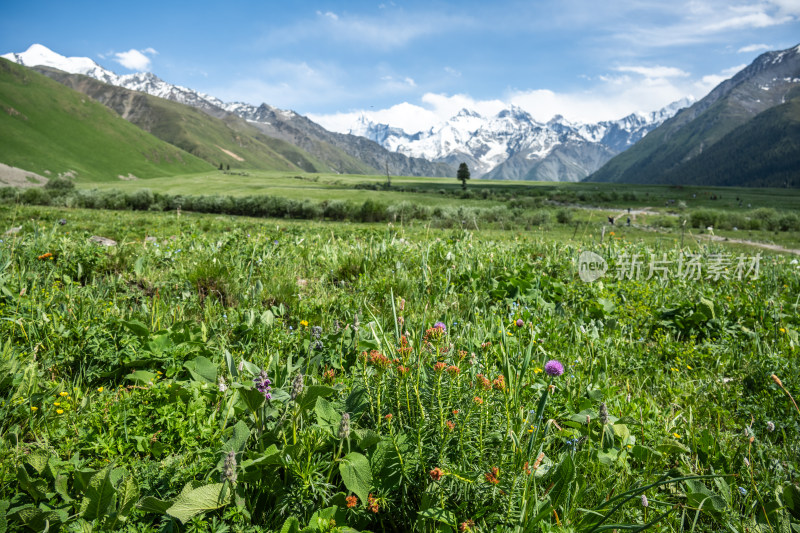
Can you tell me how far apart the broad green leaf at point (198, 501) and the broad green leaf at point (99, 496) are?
0.30 metres

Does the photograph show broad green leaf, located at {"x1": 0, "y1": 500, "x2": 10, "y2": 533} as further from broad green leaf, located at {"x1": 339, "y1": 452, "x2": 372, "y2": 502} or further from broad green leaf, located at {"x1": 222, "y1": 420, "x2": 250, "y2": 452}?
broad green leaf, located at {"x1": 339, "y1": 452, "x2": 372, "y2": 502}

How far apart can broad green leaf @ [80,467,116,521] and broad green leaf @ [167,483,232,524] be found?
0.98 feet

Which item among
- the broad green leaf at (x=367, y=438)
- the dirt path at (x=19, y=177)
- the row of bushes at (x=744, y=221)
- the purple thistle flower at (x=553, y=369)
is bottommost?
the broad green leaf at (x=367, y=438)

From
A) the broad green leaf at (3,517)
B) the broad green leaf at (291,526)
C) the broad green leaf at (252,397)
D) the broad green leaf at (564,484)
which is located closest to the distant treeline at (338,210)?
the broad green leaf at (564,484)

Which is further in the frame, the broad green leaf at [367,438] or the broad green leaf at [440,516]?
the broad green leaf at [367,438]

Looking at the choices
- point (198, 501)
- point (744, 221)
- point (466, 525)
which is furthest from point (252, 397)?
point (744, 221)

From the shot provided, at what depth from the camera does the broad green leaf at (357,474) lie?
1759 millimetres

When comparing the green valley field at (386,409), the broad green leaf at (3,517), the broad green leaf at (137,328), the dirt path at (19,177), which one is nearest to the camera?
the broad green leaf at (3,517)

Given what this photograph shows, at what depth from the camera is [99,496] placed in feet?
5.60

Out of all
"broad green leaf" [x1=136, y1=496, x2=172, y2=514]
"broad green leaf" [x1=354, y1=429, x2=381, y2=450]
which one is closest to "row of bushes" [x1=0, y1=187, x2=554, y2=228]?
"broad green leaf" [x1=354, y1=429, x2=381, y2=450]

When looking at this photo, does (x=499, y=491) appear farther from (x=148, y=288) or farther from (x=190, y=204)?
(x=190, y=204)

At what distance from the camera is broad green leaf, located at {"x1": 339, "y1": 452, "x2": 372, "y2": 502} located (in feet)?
5.77

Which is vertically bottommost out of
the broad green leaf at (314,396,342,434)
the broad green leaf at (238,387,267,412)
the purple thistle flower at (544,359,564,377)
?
the broad green leaf at (314,396,342,434)

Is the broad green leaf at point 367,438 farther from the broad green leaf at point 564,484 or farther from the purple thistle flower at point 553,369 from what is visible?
the purple thistle flower at point 553,369
